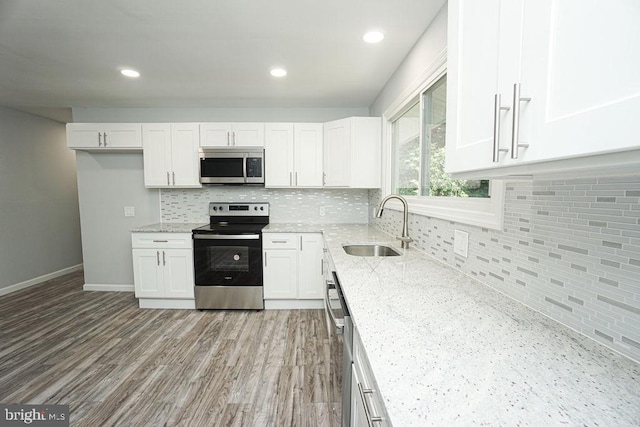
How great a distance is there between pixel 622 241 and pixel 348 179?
2.34 metres

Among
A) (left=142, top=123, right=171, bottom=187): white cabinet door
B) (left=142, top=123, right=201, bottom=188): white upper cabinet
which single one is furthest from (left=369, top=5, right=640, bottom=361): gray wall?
(left=142, top=123, right=171, bottom=187): white cabinet door

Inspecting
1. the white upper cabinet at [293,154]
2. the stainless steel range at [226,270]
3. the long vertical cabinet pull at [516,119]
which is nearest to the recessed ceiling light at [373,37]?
the white upper cabinet at [293,154]

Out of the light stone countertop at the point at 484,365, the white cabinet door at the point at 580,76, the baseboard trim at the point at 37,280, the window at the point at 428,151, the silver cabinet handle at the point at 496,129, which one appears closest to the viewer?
the white cabinet door at the point at 580,76

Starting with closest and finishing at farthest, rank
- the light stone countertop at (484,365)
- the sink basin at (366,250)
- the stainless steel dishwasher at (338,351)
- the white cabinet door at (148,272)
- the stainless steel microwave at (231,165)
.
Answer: the light stone countertop at (484,365) → the stainless steel dishwasher at (338,351) → the sink basin at (366,250) → the white cabinet door at (148,272) → the stainless steel microwave at (231,165)

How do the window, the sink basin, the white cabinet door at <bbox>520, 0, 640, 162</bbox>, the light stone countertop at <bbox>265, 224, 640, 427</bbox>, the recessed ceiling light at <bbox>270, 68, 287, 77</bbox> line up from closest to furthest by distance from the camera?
1. the white cabinet door at <bbox>520, 0, 640, 162</bbox>
2. the light stone countertop at <bbox>265, 224, 640, 427</bbox>
3. the window
4. the sink basin
5. the recessed ceiling light at <bbox>270, 68, 287, 77</bbox>

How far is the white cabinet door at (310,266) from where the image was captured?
2949 millimetres

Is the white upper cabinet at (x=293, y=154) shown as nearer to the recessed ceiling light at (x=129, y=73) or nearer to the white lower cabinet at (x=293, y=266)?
the white lower cabinet at (x=293, y=266)

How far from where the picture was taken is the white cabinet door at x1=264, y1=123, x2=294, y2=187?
3.12 metres

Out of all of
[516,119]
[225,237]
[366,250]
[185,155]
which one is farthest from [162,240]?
[516,119]

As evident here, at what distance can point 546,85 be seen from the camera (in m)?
0.52

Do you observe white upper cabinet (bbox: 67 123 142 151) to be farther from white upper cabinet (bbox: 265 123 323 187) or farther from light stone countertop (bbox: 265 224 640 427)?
light stone countertop (bbox: 265 224 640 427)

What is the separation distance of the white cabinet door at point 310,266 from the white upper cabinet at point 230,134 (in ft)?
4.16

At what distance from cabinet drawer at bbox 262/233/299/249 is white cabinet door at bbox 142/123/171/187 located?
140 cm

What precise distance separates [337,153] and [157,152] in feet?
6.85
